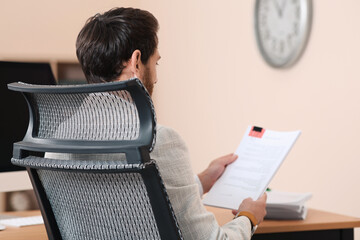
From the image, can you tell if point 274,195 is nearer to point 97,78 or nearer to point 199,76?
point 97,78

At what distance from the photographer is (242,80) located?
3543 mm

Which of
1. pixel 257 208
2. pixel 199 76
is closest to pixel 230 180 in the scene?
pixel 257 208

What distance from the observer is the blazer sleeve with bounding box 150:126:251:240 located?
1.27 m

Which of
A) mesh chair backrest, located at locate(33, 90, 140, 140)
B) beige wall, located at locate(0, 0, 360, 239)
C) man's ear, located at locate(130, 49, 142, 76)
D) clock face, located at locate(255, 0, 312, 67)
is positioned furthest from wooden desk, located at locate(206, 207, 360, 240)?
clock face, located at locate(255, 0, 312, 67)

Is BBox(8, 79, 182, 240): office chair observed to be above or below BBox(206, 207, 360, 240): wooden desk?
above

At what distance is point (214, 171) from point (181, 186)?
593 millimetres

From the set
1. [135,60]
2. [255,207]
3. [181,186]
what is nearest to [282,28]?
[255,207]

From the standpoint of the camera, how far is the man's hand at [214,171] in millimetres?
1860

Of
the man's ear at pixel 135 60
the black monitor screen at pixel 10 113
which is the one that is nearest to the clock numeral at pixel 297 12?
the black monitor screen at pixel 10 113

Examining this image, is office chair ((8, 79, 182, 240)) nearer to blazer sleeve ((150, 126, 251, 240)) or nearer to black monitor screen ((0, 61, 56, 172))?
blazer sleeve ((150, 126, 251, 240))

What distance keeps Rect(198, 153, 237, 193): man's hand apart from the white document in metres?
0.02

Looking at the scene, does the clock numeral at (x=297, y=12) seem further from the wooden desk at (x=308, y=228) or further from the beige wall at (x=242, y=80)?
the wooden desk at (x=308, y=228)

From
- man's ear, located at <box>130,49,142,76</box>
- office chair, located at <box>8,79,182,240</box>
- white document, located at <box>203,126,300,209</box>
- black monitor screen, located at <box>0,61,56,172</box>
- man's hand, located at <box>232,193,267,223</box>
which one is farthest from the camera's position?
black monitor screen, located at <box>0,61,56,172</box>

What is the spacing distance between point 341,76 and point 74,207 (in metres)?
1.87
